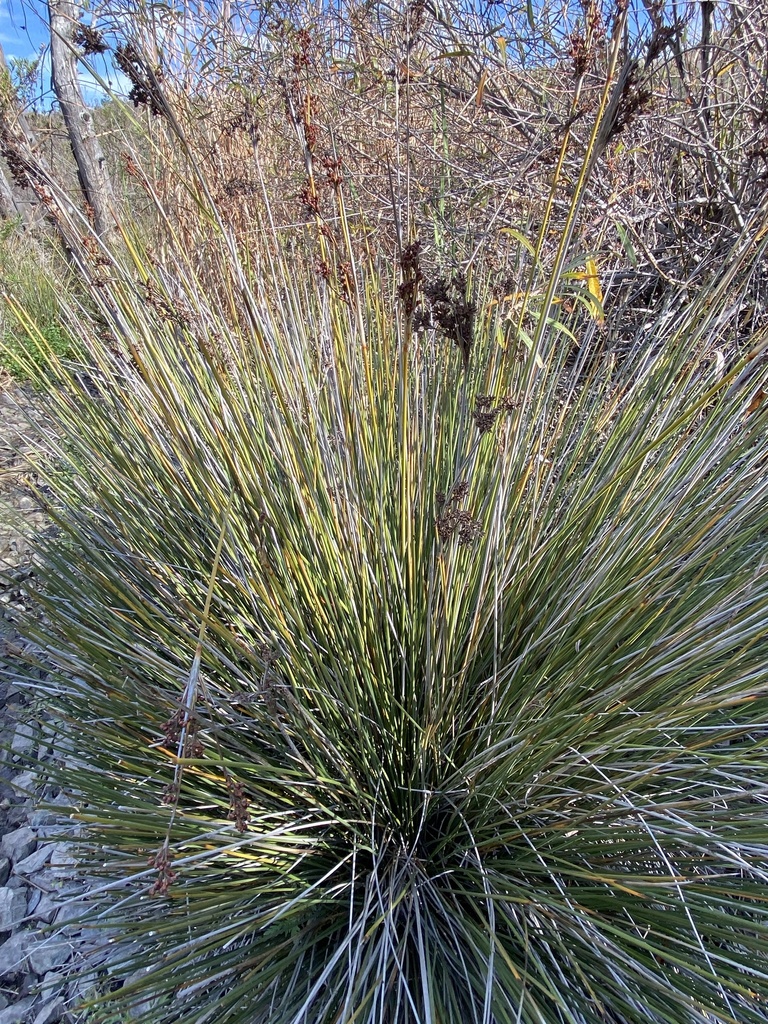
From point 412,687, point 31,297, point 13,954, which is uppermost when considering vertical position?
point 31,297

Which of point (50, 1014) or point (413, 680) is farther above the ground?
point (413, 680)

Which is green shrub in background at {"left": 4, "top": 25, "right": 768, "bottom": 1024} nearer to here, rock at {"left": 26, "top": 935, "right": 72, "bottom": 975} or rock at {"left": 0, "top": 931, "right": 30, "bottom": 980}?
rock at {"left": 26, "top": 935, "right": 72, "bottom": 975}

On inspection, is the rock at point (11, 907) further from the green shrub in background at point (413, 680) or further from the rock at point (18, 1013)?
the green shrub in background at point (413, 680)

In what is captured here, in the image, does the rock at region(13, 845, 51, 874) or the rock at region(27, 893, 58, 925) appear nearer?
the rock at region(27, 893, 58, 925)

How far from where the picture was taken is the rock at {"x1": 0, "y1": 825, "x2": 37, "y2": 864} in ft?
5.32

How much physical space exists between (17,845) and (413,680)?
1222 millimetres

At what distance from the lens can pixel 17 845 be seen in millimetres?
1638

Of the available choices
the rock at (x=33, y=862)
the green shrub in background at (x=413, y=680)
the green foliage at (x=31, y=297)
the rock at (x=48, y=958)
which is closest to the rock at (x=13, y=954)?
the rock at (x=48, y=958)

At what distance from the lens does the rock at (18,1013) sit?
1.29 meters

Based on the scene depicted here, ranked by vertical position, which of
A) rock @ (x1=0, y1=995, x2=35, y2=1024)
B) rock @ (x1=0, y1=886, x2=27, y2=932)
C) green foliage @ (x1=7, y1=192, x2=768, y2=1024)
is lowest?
rock @ (x1=0, y1=886, x2=27, y2=932)

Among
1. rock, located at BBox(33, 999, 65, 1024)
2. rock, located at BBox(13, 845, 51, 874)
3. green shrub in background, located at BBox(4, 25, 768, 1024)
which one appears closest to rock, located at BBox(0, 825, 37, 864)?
rock, located at BBox(13, 845, 51, 874)

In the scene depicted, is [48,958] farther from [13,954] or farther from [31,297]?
[31,297]

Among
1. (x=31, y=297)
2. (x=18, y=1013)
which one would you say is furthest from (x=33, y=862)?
(x=31, y=297)

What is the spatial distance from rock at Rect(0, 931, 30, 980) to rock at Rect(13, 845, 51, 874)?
0.13 meters
